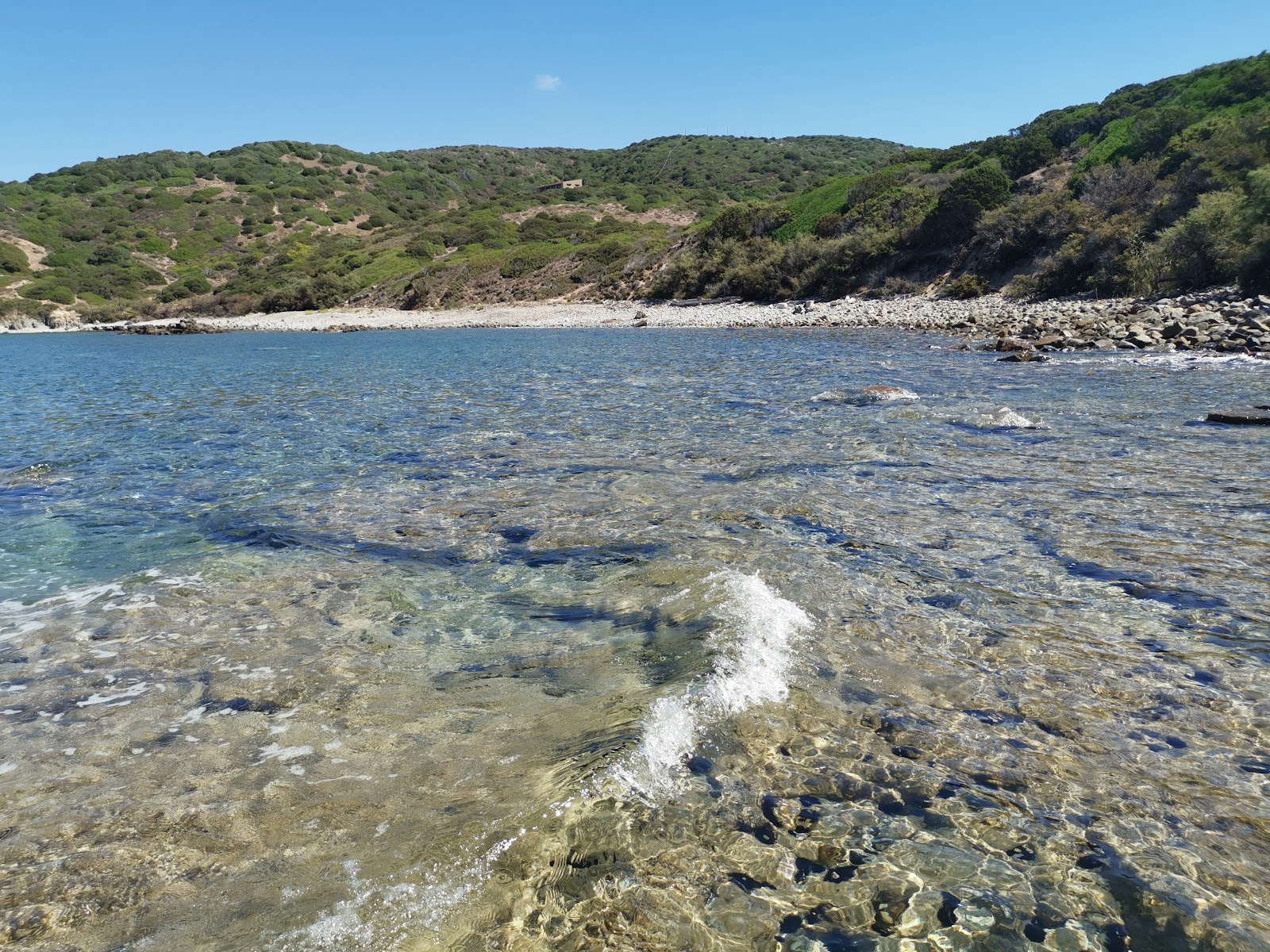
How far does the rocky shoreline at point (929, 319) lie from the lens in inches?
811

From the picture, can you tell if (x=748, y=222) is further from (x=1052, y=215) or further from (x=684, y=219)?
(x=684, y=219)

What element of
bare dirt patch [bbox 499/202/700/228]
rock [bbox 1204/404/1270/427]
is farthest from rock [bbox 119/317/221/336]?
rock [bbox 1204/404/1270/427]

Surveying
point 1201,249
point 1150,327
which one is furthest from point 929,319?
point 1150,327

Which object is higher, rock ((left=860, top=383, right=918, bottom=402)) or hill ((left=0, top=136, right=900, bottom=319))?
hill ((left=0, top=136, right=900, bottom=319))

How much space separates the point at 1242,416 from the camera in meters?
10.8

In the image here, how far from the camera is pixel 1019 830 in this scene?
9.96 feet

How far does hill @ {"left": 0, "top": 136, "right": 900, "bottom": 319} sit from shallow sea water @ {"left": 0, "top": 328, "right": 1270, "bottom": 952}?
153 ft

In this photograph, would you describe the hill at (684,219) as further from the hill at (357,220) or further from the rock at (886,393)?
the rock at (886,393)

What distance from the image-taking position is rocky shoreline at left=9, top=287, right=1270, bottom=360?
2061 cm

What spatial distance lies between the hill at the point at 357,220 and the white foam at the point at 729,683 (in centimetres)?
4893

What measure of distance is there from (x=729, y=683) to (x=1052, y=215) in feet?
111

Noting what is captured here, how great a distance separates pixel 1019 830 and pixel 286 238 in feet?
283

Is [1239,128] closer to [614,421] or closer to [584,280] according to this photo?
[614,421]

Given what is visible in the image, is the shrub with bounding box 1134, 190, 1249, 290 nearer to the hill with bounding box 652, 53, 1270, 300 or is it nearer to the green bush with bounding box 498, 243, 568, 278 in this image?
the hill with bounding box 652, 53, 1270, 300
